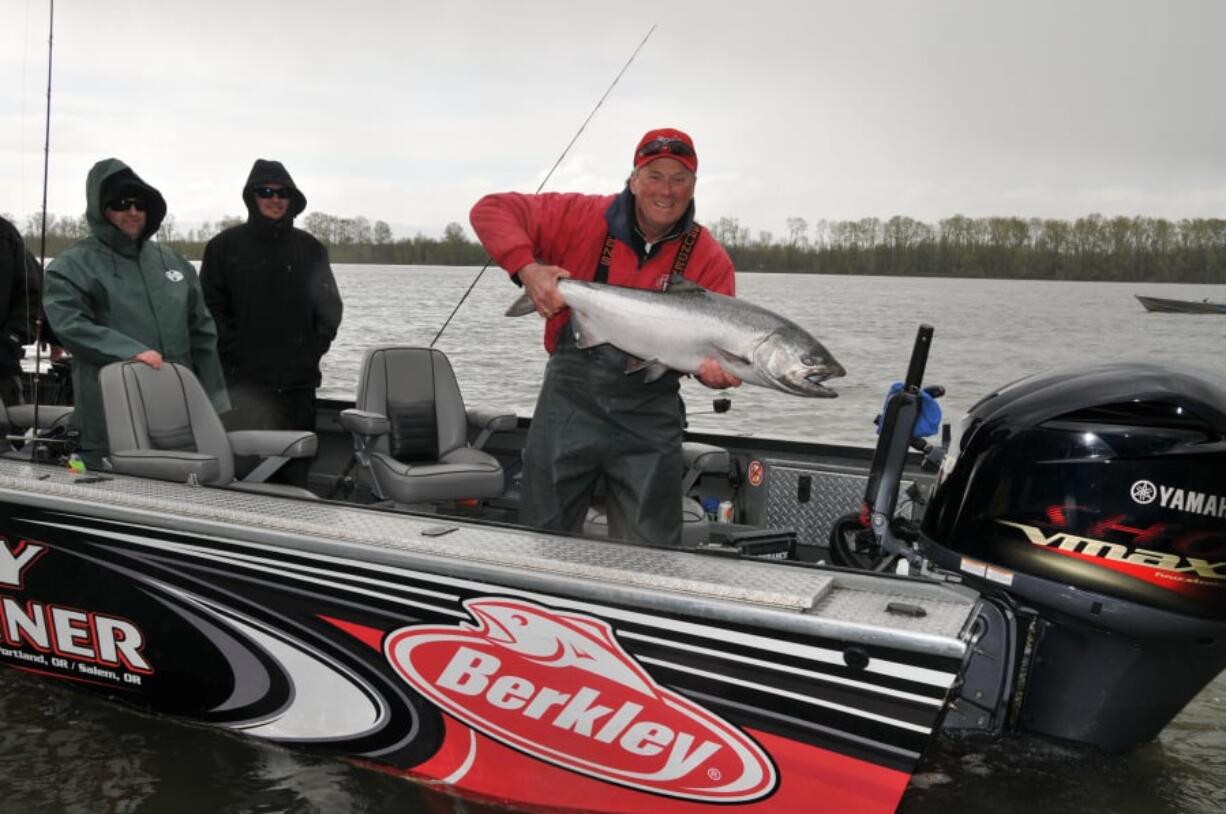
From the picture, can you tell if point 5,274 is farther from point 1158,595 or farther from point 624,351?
point 1158,595

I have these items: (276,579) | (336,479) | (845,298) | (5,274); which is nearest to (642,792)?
(276,579)

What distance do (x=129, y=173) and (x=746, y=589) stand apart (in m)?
2.95

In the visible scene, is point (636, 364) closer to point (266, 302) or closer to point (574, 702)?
point (574, 702)

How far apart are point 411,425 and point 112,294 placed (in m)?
1.39

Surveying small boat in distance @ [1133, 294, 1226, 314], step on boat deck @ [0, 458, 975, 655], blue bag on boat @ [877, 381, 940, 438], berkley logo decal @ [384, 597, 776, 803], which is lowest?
berkley logo decal @ [384, 597, 776, 803]

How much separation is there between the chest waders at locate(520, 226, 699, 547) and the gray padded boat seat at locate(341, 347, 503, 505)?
1.48 metres

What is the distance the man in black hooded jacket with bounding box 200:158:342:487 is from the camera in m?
4.80

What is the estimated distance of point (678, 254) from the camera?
2.92 metres

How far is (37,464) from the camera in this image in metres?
3.19

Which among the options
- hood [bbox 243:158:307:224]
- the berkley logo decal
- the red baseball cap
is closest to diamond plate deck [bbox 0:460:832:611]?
the berkley logo decal

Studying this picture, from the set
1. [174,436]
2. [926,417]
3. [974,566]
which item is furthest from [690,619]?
[174,436]

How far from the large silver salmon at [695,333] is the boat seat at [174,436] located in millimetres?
1188

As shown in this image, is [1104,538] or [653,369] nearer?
[1104,538]

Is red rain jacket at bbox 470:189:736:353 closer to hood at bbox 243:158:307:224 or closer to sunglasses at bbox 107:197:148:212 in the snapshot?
sunglasses at bbox 107:197:148:212
